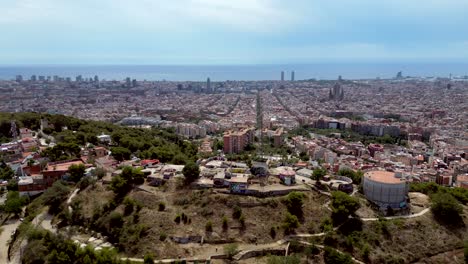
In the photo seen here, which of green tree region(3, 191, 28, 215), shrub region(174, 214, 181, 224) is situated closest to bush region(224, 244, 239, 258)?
shrub region(174, 214, 181, 224)

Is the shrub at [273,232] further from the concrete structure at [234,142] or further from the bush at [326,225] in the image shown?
the concrete structure at [234,142]

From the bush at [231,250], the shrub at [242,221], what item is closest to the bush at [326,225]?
the shrub at [242,221]

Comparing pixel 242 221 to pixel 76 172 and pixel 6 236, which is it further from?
pixel 6 236

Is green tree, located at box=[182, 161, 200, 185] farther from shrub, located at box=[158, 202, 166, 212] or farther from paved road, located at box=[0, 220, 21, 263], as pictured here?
paved road, located at box=[0, 220, 21, 263]

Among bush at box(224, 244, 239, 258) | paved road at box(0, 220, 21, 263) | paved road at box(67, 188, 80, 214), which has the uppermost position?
paved road at box(67, 188, 80, 214)

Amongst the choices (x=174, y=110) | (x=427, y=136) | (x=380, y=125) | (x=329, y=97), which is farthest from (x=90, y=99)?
(x=427, y=136)

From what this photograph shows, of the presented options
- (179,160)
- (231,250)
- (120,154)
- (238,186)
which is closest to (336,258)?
(231,250)
